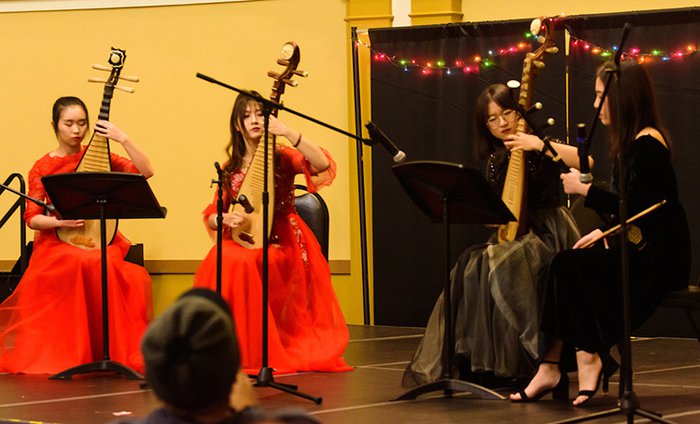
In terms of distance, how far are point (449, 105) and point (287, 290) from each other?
216cm

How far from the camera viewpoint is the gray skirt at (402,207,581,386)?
4699 millimetres

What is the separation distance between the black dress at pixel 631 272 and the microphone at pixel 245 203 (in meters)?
1.43

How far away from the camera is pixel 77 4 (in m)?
8.12

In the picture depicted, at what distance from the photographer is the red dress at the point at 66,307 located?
552 centimetres

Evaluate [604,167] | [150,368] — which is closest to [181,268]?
[604,167]

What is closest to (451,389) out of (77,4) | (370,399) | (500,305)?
(370,399)

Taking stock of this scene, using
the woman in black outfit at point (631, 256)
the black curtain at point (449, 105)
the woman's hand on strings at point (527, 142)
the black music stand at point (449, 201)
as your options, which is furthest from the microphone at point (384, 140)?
the black curtain at point (449, 105)

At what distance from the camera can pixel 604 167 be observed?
6.70m

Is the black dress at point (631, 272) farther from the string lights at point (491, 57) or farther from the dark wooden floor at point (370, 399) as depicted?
the string lights at point (491, 57)

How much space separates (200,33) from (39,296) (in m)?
2.85

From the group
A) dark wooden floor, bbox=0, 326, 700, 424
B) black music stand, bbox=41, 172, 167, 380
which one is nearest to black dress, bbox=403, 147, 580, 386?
dark wooden floor, bbox=0, 326, 700, 424

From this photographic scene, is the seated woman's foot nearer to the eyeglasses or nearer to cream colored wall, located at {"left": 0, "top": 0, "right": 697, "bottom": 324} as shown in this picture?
the eyeglasses

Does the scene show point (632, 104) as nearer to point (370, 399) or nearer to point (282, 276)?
point (370, 399)

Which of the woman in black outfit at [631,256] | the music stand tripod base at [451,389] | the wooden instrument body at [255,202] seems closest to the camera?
the woman in black outfit at [631,256]
